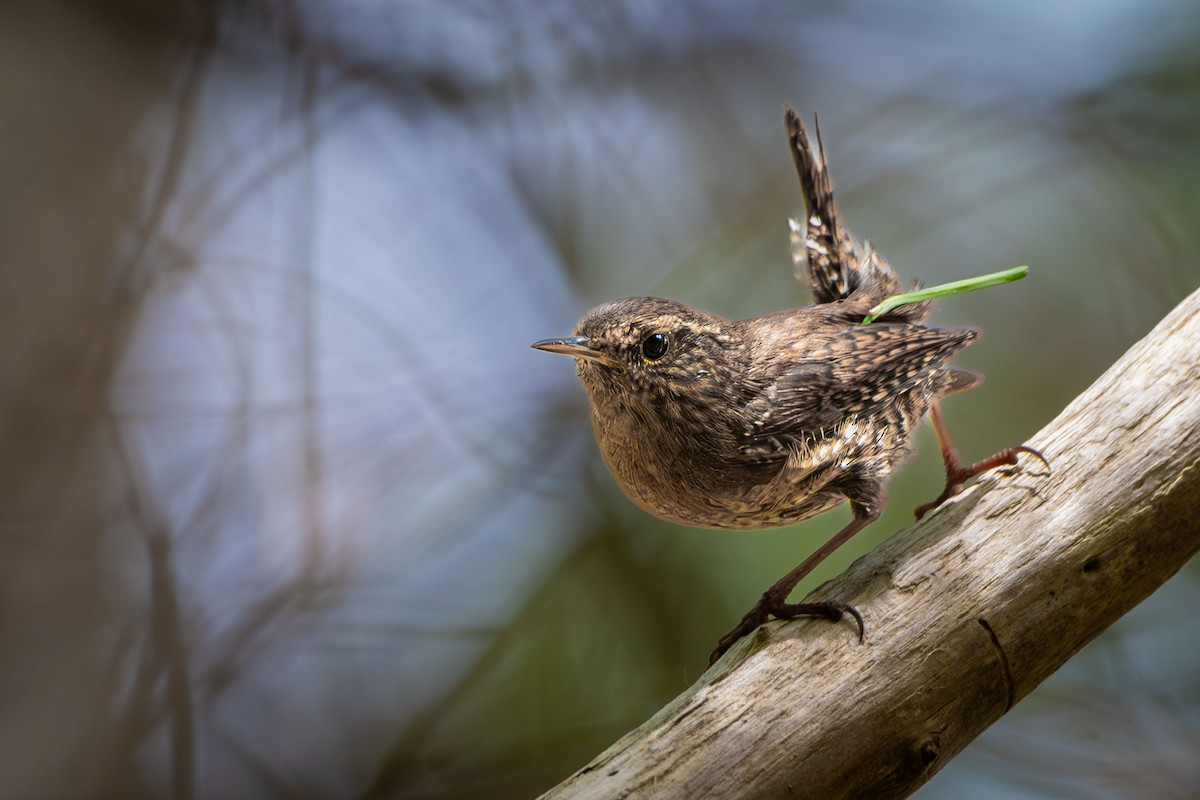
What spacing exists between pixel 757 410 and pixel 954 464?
0.54 m

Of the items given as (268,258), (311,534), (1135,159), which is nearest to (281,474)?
(311,534)

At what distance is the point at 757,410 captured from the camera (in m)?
1.67

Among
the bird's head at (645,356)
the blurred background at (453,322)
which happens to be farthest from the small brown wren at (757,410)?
the blurred background at (453,322)

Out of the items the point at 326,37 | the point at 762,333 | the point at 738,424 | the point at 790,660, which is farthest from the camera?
the point at 326,37

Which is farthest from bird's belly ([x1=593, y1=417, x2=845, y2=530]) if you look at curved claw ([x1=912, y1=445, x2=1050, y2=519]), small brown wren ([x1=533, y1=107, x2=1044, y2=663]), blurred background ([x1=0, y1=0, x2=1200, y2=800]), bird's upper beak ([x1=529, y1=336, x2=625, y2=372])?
blurred background ([x1=0, y1=0, x2=1200, y2=800])

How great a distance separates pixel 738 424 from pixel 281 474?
1519 mm

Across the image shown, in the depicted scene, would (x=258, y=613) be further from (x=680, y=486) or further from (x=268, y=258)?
(x=680, y=486)

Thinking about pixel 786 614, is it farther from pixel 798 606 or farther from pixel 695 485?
pixel 695 485

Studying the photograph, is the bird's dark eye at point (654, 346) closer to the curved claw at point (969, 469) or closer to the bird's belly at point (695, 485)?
the bird's belly at point (695, 485)

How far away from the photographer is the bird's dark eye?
163cm

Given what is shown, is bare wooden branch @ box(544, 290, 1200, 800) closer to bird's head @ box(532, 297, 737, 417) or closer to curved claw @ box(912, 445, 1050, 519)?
curved claw @ box(912, 445, 1050, 519)

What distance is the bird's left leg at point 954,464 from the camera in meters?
1.75

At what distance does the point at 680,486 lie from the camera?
1635 millimetres

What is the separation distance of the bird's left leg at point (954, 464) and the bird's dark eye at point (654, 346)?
0.66 metres
